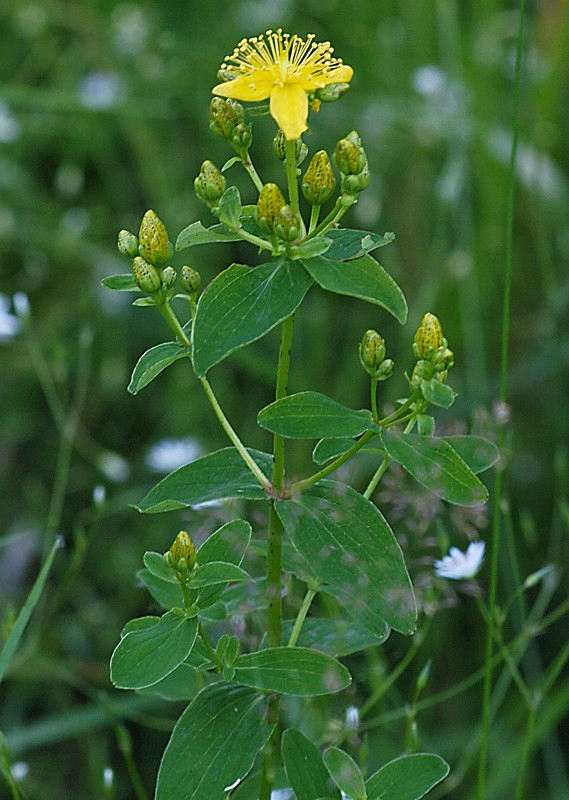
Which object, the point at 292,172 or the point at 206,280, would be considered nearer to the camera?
the point at 292,172

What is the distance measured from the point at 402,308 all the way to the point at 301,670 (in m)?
0.32

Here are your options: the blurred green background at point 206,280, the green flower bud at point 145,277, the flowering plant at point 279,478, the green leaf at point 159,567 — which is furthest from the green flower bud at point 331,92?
the blurred green background at point 206,280

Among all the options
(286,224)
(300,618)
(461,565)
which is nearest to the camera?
(286,224)

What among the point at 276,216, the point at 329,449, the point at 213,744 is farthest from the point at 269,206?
the point at 213,744

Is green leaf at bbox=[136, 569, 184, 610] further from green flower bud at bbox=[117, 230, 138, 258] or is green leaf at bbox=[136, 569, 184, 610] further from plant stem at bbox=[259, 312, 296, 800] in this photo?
green flower bud at bbox=[117, 230, 138, 258]

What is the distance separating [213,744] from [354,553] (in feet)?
0.70

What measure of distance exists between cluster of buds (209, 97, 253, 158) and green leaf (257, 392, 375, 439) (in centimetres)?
22

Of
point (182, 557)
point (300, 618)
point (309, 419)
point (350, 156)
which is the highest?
point (350, 156)

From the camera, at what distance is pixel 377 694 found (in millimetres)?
1062

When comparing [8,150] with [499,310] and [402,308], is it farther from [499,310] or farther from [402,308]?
[402,308]

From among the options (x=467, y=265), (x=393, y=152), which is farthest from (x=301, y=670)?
(x=393, y=152)

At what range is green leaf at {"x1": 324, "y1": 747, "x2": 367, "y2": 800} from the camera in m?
0.82

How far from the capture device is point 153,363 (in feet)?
2.76

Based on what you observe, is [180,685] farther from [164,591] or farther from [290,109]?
[290,109]
